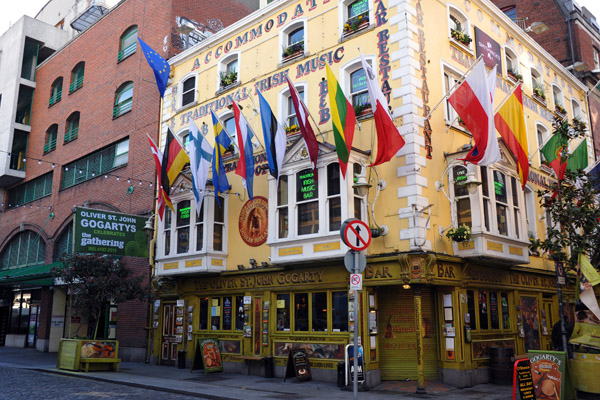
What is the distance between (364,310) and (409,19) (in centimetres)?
864

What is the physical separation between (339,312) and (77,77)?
76.9 ft

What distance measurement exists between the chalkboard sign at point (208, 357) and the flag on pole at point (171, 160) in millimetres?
5609

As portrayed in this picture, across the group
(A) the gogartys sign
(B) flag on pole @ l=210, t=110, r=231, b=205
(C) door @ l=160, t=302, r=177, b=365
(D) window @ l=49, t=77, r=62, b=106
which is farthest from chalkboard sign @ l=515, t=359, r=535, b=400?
(D) window @ l=49, t=77, r=62, b=106

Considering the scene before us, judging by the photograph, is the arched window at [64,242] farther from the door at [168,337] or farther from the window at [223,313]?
the window at [223,313]

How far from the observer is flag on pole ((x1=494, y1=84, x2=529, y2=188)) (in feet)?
49.9

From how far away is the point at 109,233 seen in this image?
66.2 feet

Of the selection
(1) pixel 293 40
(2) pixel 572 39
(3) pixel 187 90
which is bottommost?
(3) pixel 187 90

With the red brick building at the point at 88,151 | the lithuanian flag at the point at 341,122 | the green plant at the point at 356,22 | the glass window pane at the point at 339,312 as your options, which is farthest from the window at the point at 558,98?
the red brick building at the point at 88,151

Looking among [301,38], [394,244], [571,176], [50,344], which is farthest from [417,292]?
[50,344]

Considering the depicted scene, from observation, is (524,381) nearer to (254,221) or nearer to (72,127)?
(254,221)

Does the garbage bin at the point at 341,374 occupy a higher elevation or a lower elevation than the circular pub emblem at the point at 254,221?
lower

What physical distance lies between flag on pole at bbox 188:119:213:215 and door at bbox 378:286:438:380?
6.88 m

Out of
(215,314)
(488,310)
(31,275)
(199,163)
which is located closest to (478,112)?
(488,310)

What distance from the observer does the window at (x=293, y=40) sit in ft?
61.3
